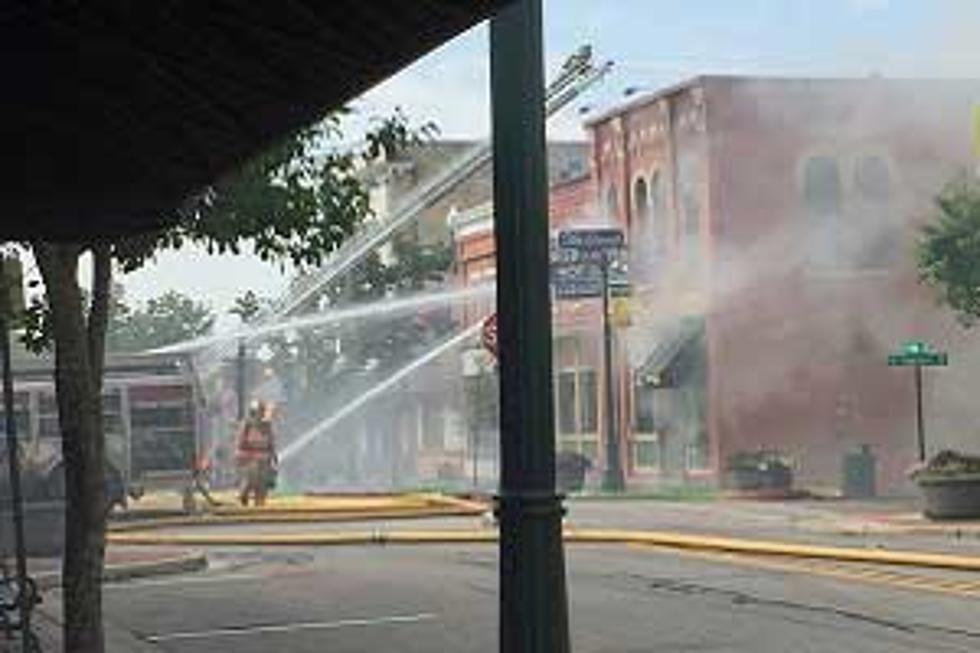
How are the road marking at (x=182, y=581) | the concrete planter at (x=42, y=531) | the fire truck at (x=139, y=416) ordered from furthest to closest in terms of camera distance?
the fire truck at (x=139, y=416), the concrete planter at (x=42, y=531), the road marking at (x=182, y=581)

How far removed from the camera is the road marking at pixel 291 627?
13.4 m

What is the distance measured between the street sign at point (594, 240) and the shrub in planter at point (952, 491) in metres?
11.8

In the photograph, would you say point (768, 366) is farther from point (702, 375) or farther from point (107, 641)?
point (107, 641)

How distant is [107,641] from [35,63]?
866 cm

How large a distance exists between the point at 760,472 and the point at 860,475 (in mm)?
2065

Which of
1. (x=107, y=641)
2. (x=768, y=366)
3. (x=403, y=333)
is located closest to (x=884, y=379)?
(x=768, y=366)

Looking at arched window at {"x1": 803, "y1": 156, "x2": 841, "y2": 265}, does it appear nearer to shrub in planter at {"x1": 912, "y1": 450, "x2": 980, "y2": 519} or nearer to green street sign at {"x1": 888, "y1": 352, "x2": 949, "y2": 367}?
green street sign at {"x1": 888, "y1": 352, "x2": 949, "y2": 367}

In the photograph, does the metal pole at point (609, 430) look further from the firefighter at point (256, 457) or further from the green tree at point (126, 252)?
the green tree at point (126, 252)

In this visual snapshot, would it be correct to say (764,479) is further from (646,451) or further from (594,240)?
(646,451)

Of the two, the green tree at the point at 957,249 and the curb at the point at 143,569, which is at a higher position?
the green tree at the point at 957,249

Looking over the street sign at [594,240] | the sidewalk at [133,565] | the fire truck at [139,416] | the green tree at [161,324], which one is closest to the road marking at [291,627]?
the sidewalk at [133,565]

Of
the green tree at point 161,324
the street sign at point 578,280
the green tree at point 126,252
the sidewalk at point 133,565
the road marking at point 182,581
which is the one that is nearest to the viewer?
the green tree at point 126,252

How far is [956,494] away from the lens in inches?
988

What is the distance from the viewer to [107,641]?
507 inches
